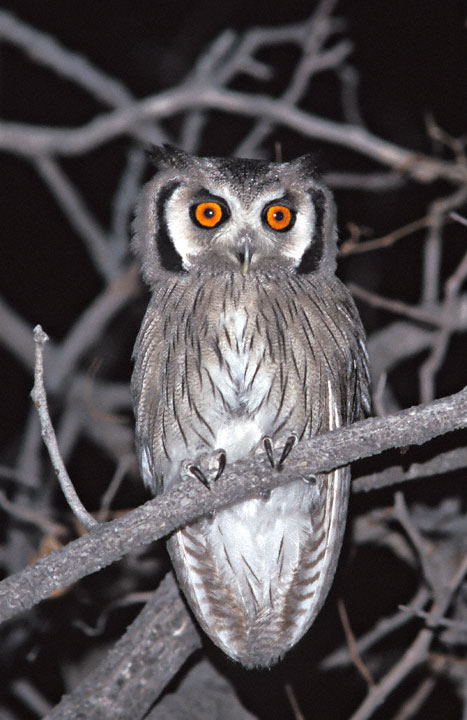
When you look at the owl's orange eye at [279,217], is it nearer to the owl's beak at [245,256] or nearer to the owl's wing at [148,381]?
the owl's beak at [245,256]

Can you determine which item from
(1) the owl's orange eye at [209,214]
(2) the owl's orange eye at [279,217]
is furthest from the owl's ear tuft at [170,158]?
(2) the owl's orange eye at [279,217]

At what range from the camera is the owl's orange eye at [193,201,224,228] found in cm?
233

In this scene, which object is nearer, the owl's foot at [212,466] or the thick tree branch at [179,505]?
the thick tree branch at [179,505]

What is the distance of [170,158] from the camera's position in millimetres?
2475

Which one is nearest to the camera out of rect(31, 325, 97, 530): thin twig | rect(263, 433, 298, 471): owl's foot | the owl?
rect(31, 325, 97, 530): thin twig

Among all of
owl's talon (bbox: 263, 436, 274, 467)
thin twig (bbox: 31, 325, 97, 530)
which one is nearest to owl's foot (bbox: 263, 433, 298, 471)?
owl's talon (bbox: 263, 436, 274, 467)

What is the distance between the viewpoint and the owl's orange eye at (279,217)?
235cm

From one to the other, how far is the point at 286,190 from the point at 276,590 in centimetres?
108

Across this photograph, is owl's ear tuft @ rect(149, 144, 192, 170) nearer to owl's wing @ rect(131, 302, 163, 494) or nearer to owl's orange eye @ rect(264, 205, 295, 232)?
owl's orange eye @ rect(264, 205, 295, 232)

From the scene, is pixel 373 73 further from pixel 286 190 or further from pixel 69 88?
pixel 286 190

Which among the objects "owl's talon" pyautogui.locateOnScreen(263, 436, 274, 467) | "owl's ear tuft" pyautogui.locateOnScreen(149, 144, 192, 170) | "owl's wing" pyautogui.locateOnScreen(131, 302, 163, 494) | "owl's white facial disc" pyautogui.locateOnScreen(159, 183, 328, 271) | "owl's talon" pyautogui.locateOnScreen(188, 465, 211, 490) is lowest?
"owl's talon" pyautogui.locateOnScreen(188, 465, 211, 490)

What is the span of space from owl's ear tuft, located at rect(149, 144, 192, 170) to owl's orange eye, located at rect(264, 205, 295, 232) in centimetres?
26

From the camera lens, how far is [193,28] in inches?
183

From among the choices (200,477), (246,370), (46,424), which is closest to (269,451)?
(200,477)
